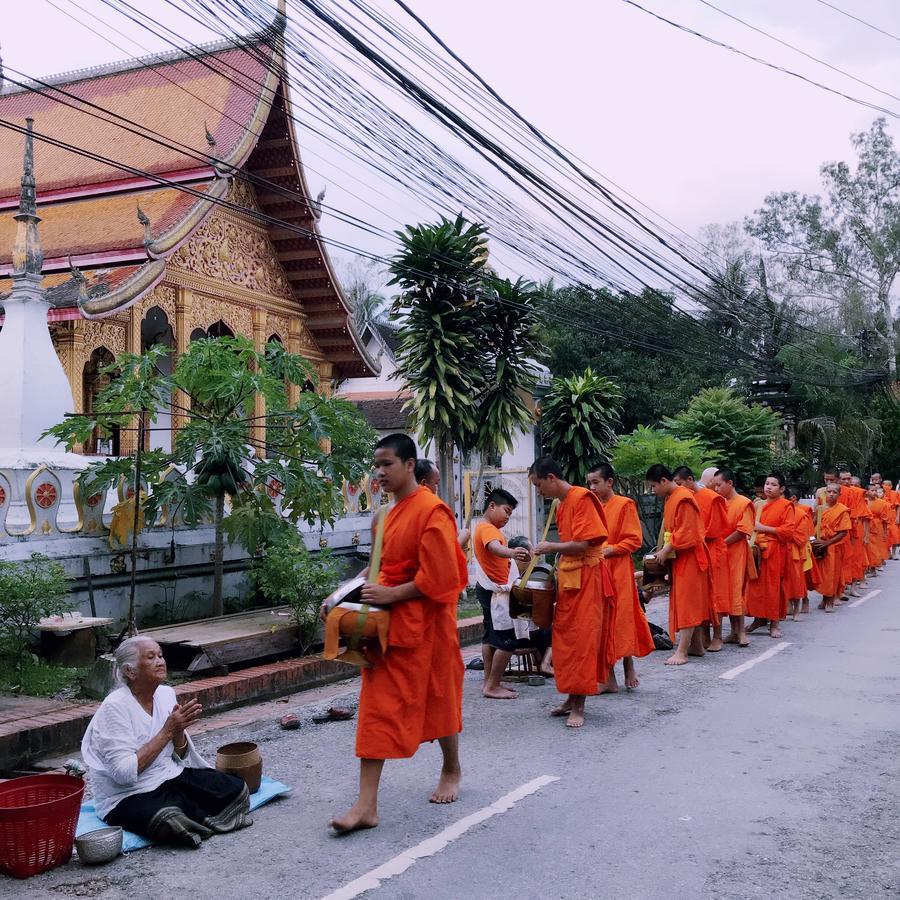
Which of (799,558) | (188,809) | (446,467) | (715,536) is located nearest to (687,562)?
(715,536)

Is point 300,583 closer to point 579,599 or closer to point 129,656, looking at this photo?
point 579,599

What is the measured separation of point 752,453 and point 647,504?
2.73 m

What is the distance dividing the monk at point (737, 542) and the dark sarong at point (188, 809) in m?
6.44

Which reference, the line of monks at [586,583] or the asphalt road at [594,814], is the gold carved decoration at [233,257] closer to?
the line of monks at [586,583]

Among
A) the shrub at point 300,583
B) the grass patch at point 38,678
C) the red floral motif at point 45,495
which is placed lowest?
the grass patch at point 38,678

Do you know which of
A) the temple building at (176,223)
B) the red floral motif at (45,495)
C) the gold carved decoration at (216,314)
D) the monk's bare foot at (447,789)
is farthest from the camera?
the gold carved decoration at (216,314)

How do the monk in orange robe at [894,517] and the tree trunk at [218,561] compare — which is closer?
the tree trunk at [218,561]

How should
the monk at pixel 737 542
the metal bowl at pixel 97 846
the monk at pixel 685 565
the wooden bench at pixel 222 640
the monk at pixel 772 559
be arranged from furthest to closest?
the monk at pixel 772 559
the monk at pixel 737 542
the monk at pixel 685 565
the wooden bench at pixel 222 640
the metal bowl at pixel 97 846

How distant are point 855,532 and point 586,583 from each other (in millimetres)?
9755

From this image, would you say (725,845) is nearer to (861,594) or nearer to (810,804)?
(810,804)

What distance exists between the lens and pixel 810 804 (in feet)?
15.4

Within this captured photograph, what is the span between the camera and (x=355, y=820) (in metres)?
4.27

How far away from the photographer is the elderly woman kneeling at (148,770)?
4.15m

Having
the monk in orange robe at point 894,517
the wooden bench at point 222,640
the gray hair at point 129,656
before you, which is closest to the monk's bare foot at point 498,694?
the wooden bench at point 222,640
